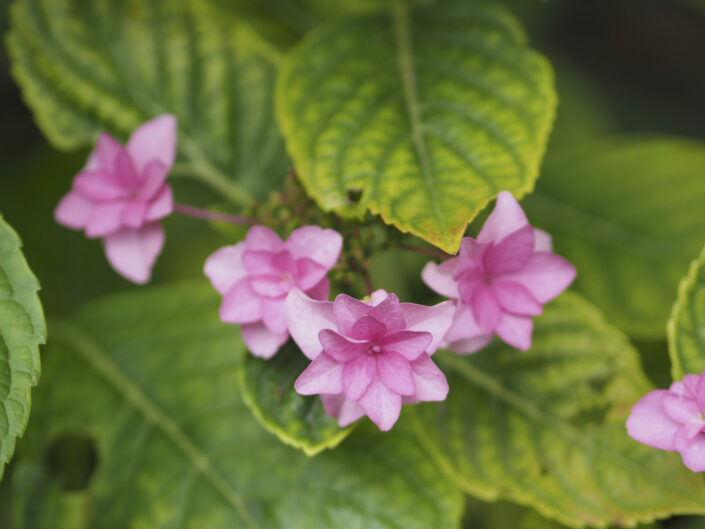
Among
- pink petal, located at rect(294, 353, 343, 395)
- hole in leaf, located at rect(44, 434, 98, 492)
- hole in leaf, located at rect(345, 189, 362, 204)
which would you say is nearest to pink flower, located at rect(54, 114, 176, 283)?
hole in leaf, located at rect(345, 189, 362, 204)

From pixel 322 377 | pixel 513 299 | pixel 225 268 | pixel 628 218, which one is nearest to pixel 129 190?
pixel 225 268

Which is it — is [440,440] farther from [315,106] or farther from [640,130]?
[640,130]

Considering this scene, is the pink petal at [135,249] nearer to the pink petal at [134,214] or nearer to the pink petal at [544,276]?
the pink petal at [134,214]

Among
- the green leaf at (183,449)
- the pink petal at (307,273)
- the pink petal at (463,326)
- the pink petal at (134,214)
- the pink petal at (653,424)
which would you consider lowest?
the green leaf at (183,449)

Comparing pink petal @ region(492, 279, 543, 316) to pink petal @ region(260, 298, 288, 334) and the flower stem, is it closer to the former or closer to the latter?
pink petal @ region(260, 298, 288, 334)

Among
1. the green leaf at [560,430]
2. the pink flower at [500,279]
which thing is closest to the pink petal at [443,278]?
the pink flower at [500,279]

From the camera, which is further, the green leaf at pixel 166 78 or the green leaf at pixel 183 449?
the green leaf at pixel 166 78

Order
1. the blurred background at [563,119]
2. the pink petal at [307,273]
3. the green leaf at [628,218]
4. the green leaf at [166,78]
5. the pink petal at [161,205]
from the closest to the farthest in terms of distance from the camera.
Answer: the pink petal at [307,273] < the pink petal at [161,205] < the green leaf at [166,78] < the green leaf at [628,218] < the blurred background at [563,119]
